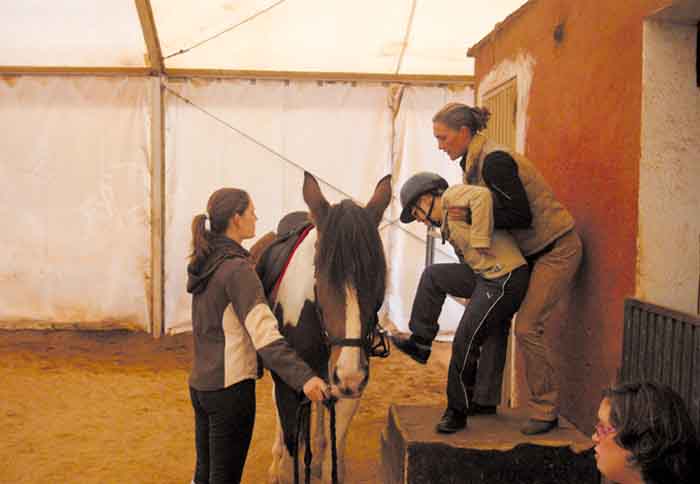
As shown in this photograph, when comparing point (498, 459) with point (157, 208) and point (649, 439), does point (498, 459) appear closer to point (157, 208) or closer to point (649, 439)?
point (649, 439)

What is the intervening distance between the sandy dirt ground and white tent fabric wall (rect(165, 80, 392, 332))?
865 mm

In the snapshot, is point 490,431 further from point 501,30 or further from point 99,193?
point 99,193

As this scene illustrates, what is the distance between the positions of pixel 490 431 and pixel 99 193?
205 inches

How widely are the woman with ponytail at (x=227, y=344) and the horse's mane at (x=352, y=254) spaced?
33 cm

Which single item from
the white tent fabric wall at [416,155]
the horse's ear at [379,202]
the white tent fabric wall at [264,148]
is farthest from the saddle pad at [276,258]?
the white tent fabric wall at [416,155]

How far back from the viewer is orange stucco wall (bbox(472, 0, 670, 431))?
8.65 feet

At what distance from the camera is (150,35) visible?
227 inches

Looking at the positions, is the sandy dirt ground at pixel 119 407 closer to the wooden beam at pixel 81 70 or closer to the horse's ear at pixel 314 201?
the horse's ear at pixel 314 201

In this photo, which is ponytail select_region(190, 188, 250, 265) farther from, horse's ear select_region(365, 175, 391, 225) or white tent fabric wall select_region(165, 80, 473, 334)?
white tent fabric wall select_region(165, 80, 473, 334)

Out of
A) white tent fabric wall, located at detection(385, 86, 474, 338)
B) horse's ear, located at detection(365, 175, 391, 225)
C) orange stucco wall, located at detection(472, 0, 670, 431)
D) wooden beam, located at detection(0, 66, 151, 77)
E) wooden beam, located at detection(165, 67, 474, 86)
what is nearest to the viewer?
orange stucco wall, located at detection(472, 0, 670, 431)

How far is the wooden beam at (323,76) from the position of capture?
21.1ft

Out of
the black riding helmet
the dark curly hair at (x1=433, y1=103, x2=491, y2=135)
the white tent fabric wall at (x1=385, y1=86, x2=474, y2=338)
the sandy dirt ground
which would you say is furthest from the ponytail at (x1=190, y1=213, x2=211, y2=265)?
the white tent fabric wall at (x1=385, y1=86, x2=474, y2=338)

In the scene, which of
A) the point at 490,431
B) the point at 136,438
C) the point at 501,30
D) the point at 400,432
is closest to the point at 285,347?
the point at 400,432

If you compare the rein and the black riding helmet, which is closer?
the rein
